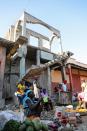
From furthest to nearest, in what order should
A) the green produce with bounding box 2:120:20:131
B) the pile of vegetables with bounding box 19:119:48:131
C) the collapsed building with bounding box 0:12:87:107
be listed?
1. the collapsed building with bounding box 0:12:87:107
2. the green produce with bounding box 2:120:20:131
3. the pile of vegetables with bounding box 19:119:48:131

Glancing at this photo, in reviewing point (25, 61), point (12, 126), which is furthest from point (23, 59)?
point (12, 126)

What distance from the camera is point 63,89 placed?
13.5 meters

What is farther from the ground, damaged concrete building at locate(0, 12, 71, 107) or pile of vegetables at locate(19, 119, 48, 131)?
damaged concrete building at locate(0, 12, 71, 107)

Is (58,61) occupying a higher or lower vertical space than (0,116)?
higher

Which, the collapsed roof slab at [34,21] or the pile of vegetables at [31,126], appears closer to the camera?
the pile of vegetables at [31,126]

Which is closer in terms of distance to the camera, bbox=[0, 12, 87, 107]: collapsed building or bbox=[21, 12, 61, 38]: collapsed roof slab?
bbox=[0, 12, 87, 107]: collapsed building

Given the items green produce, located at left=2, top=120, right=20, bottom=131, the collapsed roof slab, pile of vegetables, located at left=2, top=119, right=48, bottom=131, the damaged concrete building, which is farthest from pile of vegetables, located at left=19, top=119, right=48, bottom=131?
the collapsed roof slab

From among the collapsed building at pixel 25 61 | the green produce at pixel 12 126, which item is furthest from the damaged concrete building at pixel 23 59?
the green produce at pixel 12 126

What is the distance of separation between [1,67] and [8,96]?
81.6 inches

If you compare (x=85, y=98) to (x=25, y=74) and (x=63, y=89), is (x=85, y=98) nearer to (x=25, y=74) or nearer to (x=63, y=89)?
(x=63, y=89)

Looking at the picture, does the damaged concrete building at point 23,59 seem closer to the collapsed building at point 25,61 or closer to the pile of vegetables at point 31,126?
the collapsed building at point 25,61

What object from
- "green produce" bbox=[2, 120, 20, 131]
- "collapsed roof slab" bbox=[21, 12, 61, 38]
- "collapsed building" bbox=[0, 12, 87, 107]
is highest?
"collapsed roof slab" bbox=[21, 12, 61, 38]

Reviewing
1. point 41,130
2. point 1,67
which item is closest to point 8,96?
point 1,67

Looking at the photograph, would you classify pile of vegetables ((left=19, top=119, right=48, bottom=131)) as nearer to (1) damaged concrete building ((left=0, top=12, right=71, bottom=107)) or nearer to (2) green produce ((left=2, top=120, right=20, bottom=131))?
(2) green produce ((left=2, top=120, right=20, bottom=131))
